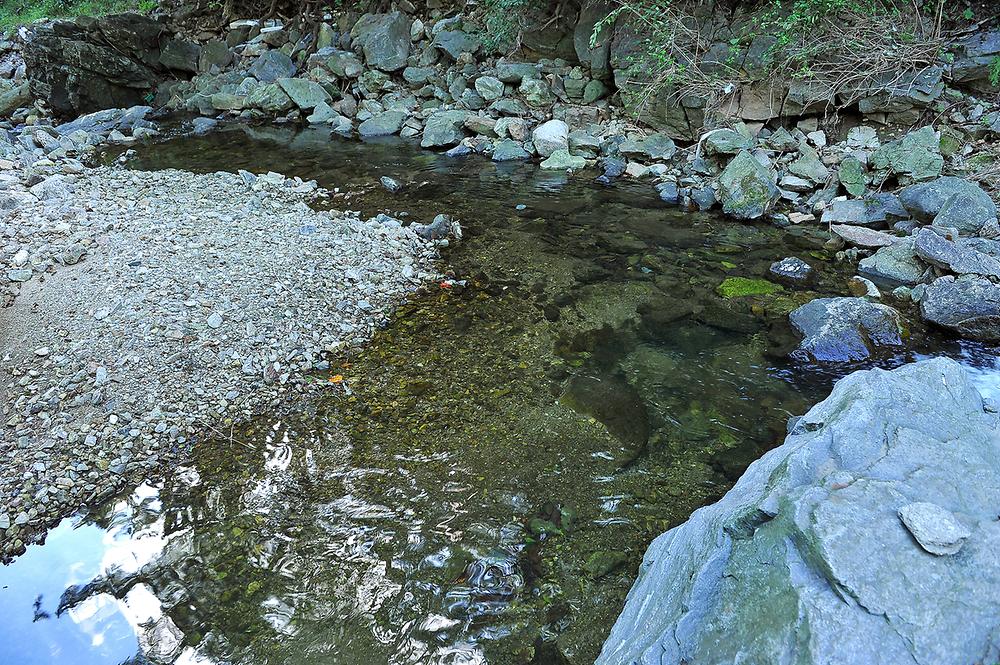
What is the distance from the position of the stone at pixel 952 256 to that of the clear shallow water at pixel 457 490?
0.83m

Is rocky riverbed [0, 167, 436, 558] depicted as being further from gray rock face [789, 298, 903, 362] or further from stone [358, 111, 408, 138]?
stone [358, 111, 408, 138]

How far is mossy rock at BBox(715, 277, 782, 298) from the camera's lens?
5891mm

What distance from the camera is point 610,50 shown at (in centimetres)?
1160

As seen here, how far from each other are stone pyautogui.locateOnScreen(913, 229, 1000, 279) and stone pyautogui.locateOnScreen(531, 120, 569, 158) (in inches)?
221

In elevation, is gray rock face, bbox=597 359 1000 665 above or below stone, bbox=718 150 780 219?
above

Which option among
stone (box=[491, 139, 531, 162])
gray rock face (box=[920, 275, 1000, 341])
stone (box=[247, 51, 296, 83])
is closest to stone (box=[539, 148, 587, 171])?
stone (box=[491, 139, 531, 162])

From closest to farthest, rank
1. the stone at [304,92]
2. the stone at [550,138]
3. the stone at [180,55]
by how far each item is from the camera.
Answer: the stone at [550,138] → the stone at [304,92] → the stone at [180,55]

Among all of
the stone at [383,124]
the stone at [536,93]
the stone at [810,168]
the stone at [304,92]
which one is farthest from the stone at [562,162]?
the stone at [304,92]

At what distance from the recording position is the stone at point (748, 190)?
7.75 m

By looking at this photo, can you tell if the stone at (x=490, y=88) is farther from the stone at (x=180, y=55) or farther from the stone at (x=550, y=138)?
the stone at (x=180, y=55)

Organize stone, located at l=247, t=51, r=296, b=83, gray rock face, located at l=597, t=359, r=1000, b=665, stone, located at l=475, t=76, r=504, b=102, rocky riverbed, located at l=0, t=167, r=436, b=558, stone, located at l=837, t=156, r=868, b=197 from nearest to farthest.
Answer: gray rock face, located at l=597, t=359, r=1000, b=665 < rocky riverbed, located at l=0, t=167, r=436, b=558 < stone, located at l=837, t=156, r=868, b=197 < stone, located at l=475, t=76, r=504, b=102 < stone, located at l=247, t=51, r=296, b=83

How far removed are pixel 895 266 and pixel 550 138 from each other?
225 inches

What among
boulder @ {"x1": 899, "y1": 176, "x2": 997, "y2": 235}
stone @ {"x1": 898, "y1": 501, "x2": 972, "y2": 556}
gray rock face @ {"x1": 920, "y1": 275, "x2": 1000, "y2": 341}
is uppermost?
stone @ {"x1": 898, "y1": 501, "x2": 972, "y2": 556}

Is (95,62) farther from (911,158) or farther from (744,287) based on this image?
(911,158)
